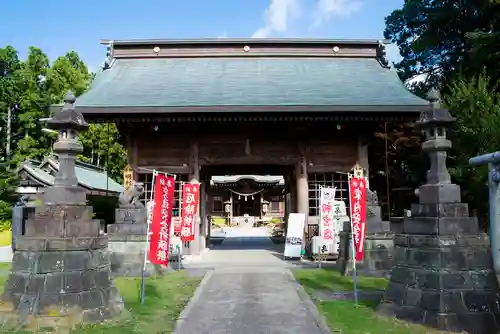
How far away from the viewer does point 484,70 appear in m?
16.4

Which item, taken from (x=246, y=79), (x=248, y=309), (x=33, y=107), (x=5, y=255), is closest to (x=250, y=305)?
(x=248, y=309)

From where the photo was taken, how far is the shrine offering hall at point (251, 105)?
46.7 feet

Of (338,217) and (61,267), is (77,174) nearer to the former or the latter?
(338,217)

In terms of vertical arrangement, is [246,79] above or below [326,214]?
above

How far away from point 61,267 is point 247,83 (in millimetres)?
12088

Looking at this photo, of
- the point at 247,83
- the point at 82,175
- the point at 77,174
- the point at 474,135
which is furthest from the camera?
the point at 82,175

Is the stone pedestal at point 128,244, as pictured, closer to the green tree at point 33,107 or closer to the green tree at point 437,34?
the green tree at point 437,34

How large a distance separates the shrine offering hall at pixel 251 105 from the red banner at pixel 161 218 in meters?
5.00

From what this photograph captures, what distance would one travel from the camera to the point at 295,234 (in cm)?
1527

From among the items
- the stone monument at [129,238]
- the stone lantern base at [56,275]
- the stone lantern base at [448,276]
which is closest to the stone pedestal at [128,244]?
the stone monument at [129,238]

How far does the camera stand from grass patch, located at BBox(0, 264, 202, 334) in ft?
21.4

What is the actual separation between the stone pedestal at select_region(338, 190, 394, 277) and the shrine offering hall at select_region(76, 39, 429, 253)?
3.82 m

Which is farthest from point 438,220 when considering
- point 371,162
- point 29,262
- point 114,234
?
point 371,162

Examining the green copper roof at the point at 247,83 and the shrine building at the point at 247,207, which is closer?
the green copper roof at the point at 247,83
